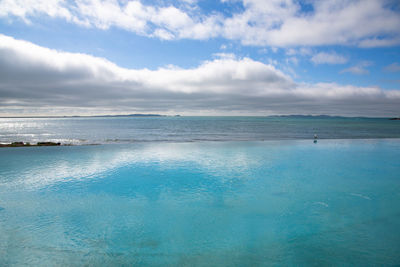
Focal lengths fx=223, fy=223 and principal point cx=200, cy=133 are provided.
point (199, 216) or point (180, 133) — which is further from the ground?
point (180, 133)

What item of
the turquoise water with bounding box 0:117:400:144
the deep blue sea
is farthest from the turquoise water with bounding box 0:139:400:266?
the turquoise water with bounding box 0:117:400:144

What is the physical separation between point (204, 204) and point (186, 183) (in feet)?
10.7

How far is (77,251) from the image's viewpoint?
6441 mm

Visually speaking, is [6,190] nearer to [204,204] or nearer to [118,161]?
[118,161]

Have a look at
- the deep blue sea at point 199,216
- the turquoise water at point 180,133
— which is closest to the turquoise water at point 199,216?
the deep blue sea at point 199,216

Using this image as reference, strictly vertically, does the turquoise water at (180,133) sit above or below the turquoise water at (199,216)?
above

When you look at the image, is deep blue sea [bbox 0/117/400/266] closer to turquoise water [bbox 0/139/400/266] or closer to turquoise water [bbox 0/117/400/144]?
turquoise water [bbox 0/139/400/266]

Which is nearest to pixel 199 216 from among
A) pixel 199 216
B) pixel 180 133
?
pixel 199 216

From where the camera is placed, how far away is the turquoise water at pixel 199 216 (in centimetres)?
634

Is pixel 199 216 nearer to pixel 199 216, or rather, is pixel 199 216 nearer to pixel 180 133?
pixel 199 216

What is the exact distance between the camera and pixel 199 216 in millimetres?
8805

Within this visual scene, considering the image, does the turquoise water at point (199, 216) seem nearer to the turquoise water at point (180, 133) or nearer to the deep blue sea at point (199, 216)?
the deep blue sea at point (199, 216)

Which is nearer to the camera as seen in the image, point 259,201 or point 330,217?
point 330,217

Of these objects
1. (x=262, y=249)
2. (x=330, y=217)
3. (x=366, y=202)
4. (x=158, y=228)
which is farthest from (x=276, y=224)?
(x=366, y=202)
